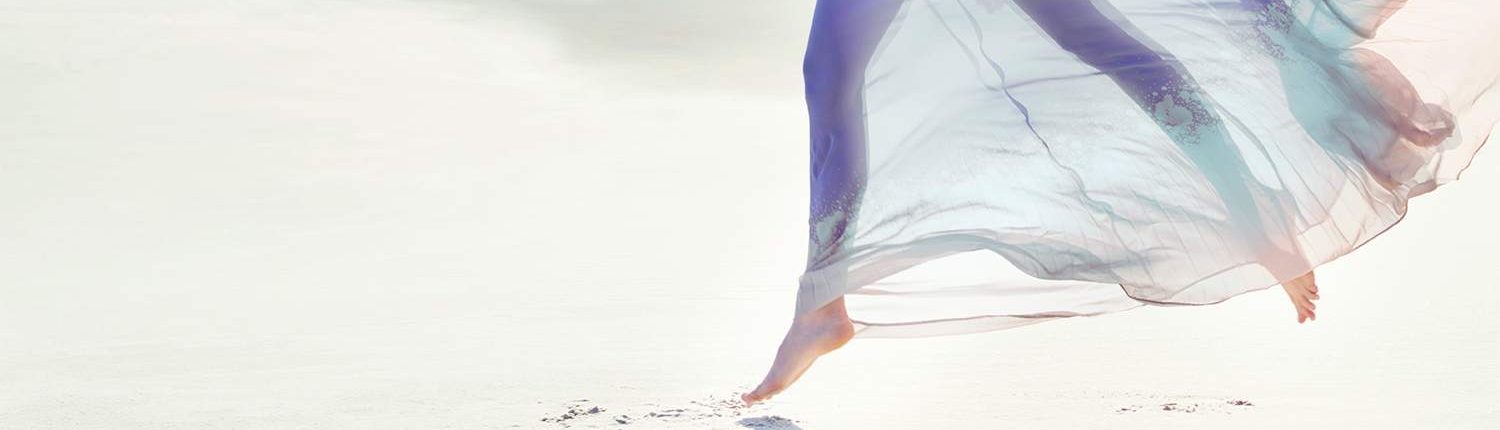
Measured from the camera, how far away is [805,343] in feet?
7.93

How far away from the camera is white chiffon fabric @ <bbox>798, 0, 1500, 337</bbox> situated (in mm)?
2449

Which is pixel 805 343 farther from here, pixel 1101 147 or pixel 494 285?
pixel 494 285

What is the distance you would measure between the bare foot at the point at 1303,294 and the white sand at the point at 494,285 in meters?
0.12

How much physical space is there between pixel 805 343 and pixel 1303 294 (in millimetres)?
715

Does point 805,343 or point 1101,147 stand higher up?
point 1101,147

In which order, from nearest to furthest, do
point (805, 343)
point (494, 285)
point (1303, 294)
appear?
point (805, 343) → point (1303, 294) → point (494, 285)

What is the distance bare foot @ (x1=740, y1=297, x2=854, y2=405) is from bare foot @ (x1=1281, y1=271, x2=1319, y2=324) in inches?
25.0

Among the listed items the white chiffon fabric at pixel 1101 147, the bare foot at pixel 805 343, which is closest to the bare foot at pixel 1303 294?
the white chiffon fabric at pixel 1101 147

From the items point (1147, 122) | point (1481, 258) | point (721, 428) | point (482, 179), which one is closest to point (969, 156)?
point (1147, 122)

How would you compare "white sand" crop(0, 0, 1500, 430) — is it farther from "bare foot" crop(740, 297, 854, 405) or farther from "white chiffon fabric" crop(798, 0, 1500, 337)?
"white chiffon fabric" crop(798, 0, 1500, 337)

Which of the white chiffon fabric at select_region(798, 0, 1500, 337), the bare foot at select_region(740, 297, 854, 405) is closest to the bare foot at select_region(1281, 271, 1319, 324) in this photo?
the white chiffon fabric at select_region(798, 0, 1500, 337)

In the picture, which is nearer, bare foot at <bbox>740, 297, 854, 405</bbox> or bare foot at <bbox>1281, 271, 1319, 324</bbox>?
bare foot at <bbox>740, 297, 854, 405</bbox>

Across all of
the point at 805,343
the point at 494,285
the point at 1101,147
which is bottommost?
the point at 494,285

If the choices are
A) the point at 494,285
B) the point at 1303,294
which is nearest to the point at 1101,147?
the point at 1303,294
